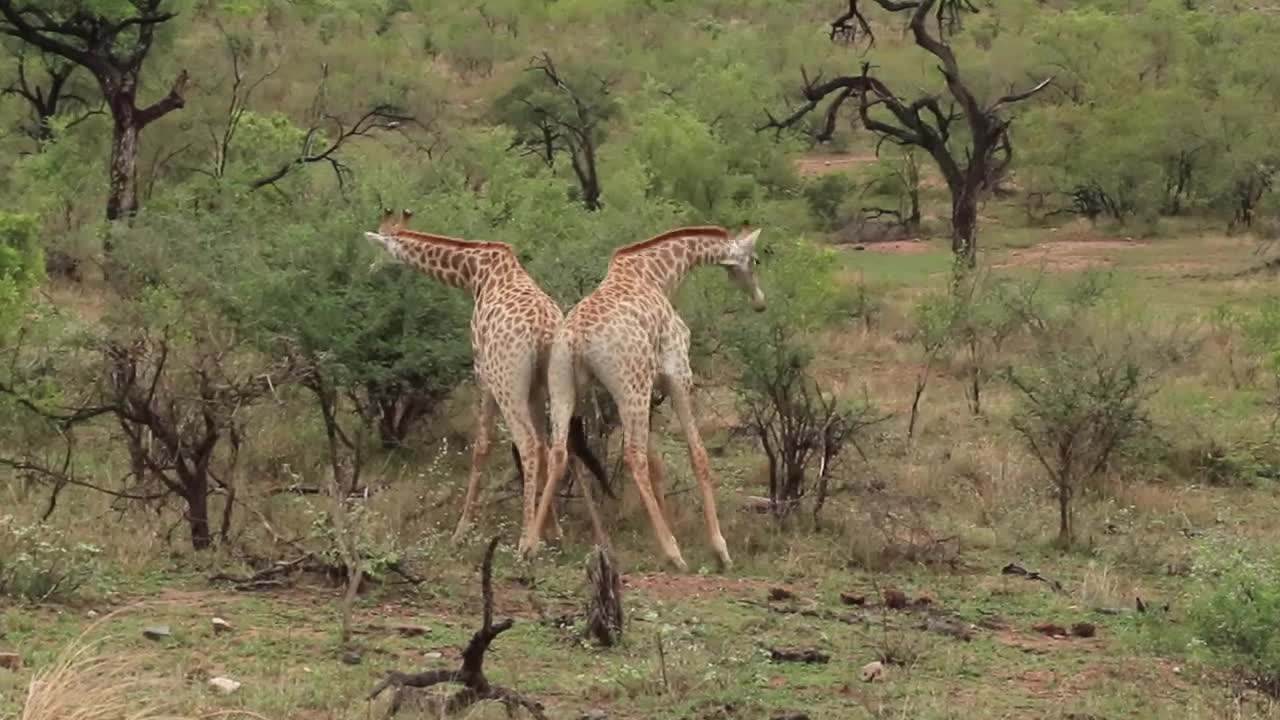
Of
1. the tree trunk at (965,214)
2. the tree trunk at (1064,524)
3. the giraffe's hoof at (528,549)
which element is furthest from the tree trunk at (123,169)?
the tree trunk at (1064,524)

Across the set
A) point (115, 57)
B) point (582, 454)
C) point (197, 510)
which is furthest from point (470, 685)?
point (115, 57)

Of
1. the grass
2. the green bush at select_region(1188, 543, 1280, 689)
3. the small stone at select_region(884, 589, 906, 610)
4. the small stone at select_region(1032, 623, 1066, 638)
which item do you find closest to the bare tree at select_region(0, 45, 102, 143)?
the grass

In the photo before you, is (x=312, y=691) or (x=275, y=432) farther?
(x=275, y=432)

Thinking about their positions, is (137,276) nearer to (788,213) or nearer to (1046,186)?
(788,213)

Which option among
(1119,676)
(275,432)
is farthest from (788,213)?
(1119,676)

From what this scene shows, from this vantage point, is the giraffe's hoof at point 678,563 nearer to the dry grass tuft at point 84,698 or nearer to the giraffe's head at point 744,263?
the giraffe's head at point 744,263

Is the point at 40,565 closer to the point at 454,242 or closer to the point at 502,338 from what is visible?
the point at 502,338

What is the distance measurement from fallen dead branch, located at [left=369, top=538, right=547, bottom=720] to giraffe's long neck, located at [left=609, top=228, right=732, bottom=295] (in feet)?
13.2

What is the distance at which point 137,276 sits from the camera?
16078 mm

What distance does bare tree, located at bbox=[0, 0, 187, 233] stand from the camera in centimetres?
1923

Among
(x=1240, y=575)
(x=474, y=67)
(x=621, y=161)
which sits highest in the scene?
(x=474, y=67)

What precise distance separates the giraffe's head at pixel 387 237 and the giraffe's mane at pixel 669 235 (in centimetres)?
137

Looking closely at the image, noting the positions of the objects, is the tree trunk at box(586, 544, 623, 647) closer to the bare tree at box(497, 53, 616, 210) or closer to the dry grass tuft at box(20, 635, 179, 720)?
the dry grass tuft at box(20, 635, 179, 720)

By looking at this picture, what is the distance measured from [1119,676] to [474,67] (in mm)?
48564
